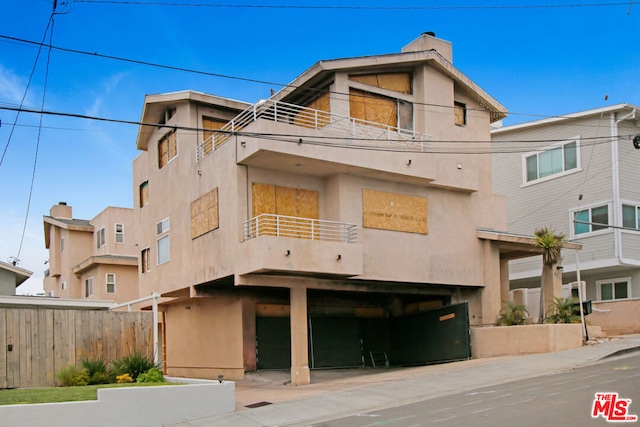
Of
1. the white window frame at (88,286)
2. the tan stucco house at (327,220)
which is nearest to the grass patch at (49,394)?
the tan stucco house at (327,220)

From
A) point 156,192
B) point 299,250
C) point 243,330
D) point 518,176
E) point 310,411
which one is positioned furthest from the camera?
point 518,176

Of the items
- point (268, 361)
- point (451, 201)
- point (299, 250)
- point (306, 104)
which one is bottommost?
point (268, 361)

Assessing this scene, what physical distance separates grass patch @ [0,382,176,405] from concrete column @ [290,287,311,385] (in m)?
7.13

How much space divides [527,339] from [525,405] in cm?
1067

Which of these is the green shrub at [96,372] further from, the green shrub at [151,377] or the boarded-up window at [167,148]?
the boarded-up window at [167,148]

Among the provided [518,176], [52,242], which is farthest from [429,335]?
[52,242]

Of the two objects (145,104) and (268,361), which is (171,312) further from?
(145,104)

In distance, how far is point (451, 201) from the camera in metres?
28.2

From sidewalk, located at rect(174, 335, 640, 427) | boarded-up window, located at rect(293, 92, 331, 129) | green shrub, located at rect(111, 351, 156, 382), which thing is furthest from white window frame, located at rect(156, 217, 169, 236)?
green shrub, located at rect(111, 351, 156, 382)

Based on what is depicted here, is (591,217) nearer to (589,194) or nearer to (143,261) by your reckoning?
(589,194)

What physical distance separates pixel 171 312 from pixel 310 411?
1544cm

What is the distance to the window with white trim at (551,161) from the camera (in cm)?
3394

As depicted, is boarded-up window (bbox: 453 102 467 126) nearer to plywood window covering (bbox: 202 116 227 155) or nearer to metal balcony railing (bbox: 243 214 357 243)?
metal balcony railing (bbox: 243 214 357 243)

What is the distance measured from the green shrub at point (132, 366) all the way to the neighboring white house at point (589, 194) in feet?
62.6
